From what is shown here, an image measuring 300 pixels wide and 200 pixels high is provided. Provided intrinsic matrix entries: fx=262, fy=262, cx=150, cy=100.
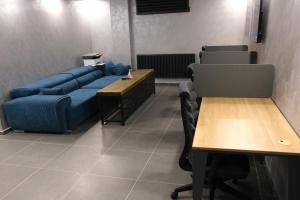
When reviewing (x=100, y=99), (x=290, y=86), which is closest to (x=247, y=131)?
(x=290, y=86)

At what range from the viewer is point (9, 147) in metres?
3.66

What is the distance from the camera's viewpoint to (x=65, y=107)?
13.0 feet

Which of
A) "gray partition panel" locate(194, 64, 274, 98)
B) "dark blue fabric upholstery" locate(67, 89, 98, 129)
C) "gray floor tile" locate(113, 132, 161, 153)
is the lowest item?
"gray floor tile" locate(113, 132, 161, 153)

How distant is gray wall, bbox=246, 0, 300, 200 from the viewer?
2.01m

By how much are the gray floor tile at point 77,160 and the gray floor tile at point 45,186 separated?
0.39 feet

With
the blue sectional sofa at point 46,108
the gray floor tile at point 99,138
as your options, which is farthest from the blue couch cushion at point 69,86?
the gray floor tile at point 99,138

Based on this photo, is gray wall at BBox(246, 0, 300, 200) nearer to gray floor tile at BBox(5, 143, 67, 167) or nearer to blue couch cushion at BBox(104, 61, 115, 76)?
gray floor tile at BBox(5, 143, 67, 167)

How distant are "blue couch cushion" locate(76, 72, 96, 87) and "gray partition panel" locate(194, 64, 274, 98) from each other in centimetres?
317

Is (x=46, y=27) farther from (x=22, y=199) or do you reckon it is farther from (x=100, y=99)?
(x=22, y=199)

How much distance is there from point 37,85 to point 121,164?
2.32 m

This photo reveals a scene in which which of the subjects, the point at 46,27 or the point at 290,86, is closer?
the point at 290,86

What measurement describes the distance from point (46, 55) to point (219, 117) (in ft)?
13.4

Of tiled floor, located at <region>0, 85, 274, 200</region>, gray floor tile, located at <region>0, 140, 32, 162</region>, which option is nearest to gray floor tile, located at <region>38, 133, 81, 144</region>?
tiled floor, located at <region>0, 85, 274, 200</region>

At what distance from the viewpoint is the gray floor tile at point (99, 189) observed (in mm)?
2515
